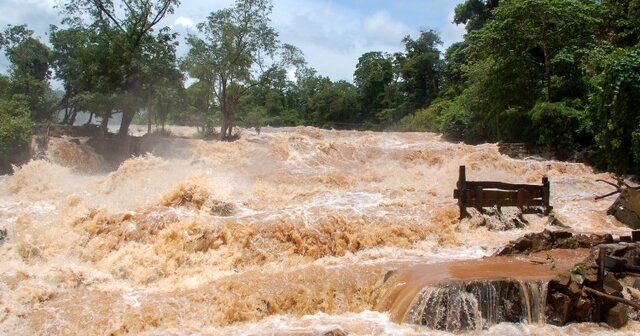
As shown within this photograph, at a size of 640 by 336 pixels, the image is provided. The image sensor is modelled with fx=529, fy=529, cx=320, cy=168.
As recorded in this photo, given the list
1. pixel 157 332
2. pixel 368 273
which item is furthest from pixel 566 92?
pixel 157 332

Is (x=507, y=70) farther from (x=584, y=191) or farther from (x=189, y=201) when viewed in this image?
(x=189, y=201)

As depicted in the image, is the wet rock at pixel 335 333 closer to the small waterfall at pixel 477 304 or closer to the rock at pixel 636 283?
the small waterfall at pixel 477 304

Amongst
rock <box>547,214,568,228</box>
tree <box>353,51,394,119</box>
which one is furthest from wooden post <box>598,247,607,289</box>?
tree <box>353,51,394,119</box>

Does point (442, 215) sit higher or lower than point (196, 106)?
lower

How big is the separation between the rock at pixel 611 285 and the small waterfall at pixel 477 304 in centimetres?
84

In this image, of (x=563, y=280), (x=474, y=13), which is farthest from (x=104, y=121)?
(x=474, y=13)

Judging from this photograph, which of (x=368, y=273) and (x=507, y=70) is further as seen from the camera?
(x=507, y=70)

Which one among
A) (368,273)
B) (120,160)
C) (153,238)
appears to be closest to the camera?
(368,273)

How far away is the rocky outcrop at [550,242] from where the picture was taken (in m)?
9.91

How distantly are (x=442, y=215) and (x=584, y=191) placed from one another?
19.3 ft

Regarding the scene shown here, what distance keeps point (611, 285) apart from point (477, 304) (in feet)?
6.28

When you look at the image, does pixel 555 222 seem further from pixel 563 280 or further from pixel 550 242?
pixel 563 280

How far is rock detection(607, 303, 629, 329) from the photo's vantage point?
716 cm

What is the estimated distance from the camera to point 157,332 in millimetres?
7309
